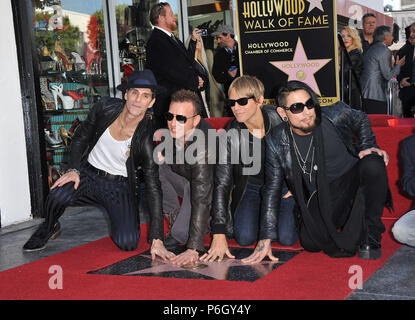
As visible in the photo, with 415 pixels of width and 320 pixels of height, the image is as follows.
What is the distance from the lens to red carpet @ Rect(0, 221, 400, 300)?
275cm

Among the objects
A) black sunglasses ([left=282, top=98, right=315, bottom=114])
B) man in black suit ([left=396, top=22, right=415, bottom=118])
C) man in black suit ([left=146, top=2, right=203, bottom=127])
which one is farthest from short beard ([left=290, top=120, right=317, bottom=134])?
man in black suit ([left=396, top=22, right=415, bottom=118])

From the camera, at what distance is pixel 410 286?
2805 millimetres

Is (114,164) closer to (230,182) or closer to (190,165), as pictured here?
(190,165)

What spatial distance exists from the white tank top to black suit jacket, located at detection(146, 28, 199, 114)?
1178 mm

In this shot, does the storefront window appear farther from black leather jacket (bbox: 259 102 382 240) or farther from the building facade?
black leather jacket (bbox: 259 102 382 240)

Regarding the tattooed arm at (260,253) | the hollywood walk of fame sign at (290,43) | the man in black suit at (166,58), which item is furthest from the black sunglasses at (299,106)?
the man in black suit at (166,58)

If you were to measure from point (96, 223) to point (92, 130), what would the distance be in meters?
1.32

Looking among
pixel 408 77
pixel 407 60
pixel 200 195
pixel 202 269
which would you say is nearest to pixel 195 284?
pixel 202 269

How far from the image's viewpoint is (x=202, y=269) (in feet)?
10.7

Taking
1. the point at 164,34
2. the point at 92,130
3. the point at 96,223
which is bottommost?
the point at 96,223

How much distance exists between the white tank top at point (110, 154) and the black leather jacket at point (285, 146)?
114 cm
